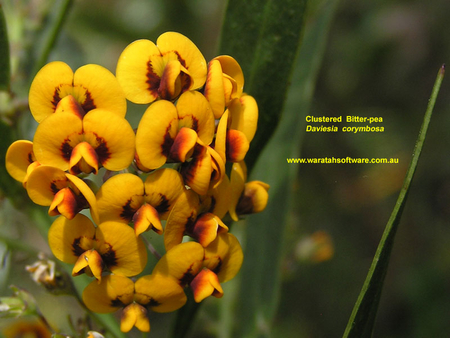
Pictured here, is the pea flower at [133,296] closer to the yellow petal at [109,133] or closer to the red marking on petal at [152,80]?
the yellow petal at [109,133]

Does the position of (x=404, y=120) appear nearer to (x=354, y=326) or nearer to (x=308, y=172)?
(x=308, y=172)

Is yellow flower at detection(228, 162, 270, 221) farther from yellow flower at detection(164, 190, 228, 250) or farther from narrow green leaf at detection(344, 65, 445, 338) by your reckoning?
narrow green leaf at detection(344, 65, 445, 338)

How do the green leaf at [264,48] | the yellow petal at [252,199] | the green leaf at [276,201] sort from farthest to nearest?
1. the green leaf at [276,201]
2. the green leaf at [264,48]
3. the yellow petal at [252,199]

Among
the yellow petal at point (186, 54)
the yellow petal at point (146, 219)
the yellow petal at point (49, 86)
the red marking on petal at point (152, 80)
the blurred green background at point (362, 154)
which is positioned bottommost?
the blurred green background at point (362, 154)

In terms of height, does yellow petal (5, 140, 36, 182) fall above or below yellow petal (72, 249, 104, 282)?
above

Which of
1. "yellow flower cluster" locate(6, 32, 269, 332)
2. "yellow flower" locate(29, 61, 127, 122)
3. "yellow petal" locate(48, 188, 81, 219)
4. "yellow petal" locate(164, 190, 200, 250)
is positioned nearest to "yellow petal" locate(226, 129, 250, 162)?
"yellow flower cluster" locate(6, 32, 269, 332)

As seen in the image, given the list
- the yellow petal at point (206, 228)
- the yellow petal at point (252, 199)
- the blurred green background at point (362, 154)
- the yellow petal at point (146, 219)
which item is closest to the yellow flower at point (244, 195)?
the yellow petal at point (252, 199)
